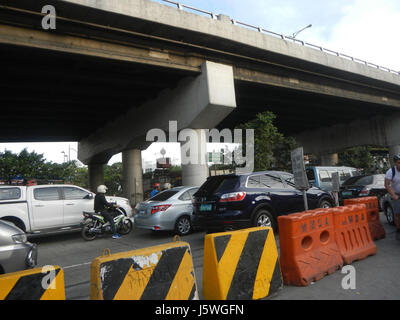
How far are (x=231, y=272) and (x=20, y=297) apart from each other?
6.95 ft

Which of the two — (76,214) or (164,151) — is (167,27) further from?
(164,151)

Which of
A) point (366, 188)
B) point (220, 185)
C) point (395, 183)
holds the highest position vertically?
point (220, 185)

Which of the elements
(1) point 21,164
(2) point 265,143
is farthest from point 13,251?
(1) point 21,164

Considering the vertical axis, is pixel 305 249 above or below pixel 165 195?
below

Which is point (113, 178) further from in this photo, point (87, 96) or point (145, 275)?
point (145, 275)

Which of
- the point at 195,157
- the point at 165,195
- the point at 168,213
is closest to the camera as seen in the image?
the point at 168,213

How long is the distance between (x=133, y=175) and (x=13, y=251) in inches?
790

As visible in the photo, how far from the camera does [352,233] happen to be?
530 cm

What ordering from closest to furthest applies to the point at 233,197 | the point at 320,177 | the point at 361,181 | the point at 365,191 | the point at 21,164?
1. the point at 233,197
2. the point at 365,191
3. the point at 361,181
4. the point at 320,177
5. the point at 21,164

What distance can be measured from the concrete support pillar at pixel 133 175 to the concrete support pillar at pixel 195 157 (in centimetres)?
739

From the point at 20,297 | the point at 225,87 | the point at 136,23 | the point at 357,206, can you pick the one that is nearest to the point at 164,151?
the point at 225,87

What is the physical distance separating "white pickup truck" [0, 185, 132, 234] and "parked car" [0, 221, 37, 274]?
15.5 feet

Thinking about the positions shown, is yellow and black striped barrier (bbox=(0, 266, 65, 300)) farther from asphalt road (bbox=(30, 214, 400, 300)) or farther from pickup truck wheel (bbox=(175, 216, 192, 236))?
pickup truck wheel (bbox=(175, 216, 192, 236))

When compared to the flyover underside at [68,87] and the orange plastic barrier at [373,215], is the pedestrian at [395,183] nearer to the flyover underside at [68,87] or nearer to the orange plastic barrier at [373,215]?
the orange plastic barrier at [373,215]
